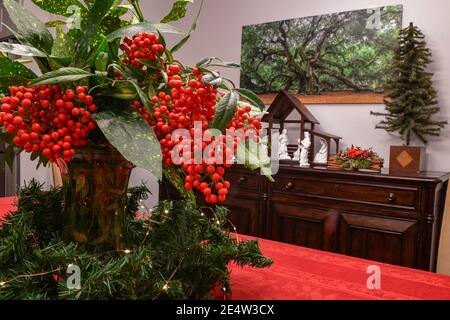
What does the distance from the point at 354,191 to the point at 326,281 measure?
168 centimetres

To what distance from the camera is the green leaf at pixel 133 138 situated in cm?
58

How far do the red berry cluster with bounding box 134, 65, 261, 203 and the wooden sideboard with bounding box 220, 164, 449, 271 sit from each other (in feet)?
6.52

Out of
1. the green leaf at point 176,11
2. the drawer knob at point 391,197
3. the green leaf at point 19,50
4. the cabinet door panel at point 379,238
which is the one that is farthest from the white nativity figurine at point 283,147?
the green leaf at point 19,50

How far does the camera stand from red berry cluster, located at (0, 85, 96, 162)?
580 mm

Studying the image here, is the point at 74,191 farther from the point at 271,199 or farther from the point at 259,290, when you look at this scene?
the point at 271,199

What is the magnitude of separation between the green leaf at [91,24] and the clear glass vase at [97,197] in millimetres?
160

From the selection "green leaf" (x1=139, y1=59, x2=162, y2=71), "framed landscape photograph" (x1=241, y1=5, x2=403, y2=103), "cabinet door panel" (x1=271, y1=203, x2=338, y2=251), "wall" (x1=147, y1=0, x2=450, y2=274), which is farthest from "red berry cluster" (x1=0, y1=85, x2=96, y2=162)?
"framed landscape photograph" (x1=241, y1=5, x2=403, y2=103)

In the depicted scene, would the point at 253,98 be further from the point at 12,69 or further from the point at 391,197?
the point at 391,197

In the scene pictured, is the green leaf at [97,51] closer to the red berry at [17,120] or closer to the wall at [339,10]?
the red berry at [17,120]

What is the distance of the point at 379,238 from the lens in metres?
2.50

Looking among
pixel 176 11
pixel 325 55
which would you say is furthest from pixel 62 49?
pixel 325 55
